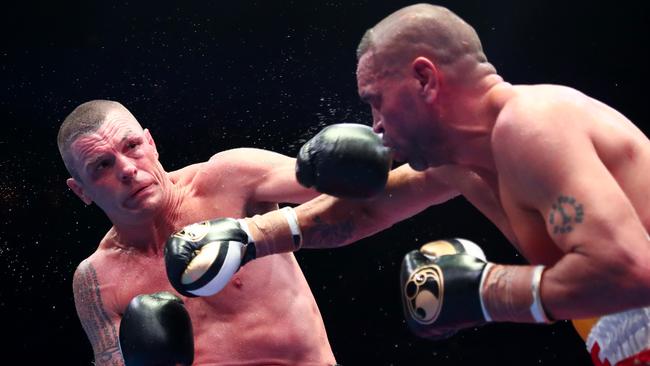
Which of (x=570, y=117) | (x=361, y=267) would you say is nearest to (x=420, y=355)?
(x=361, y=267)

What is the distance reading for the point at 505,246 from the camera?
3959 mm

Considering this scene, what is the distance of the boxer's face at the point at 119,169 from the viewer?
2855 mm

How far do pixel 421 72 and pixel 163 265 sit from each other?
129 cm

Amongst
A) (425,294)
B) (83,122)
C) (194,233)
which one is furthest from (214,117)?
(425,294)

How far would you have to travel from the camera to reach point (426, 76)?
203 cm

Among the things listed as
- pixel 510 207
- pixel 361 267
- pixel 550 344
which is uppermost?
pixel 510 207

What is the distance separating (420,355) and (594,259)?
2.41m

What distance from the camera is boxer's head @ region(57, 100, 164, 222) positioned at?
9.37ft

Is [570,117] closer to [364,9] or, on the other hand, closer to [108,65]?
[364,9]

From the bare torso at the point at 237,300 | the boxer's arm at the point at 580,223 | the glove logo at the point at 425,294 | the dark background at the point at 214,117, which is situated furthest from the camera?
the dark background at the point at 214,117

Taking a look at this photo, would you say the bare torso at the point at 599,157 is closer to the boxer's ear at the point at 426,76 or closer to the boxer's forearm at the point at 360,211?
the boxer's ear at the point at 426,76

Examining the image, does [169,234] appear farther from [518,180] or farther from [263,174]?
[518,180]

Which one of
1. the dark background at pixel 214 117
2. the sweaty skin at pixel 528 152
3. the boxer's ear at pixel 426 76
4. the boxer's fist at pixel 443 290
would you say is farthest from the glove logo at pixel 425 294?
the dark background at pixel 214 117

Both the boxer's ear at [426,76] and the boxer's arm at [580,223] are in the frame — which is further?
the boxer's ear at [426,76]
